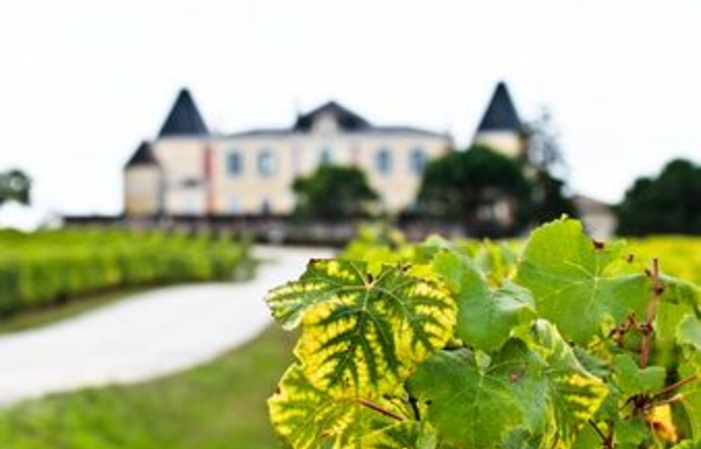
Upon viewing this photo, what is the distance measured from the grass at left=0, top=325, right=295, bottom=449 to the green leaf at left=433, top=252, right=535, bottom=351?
6701mm

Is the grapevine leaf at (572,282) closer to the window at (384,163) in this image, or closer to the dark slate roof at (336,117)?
the window at (384,163)

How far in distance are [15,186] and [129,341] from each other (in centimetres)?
4618

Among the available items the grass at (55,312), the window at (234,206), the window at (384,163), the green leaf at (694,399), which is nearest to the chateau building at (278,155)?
the window at (384,163)

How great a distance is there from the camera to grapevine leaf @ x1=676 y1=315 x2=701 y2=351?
1076mm

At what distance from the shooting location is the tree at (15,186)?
196 ft

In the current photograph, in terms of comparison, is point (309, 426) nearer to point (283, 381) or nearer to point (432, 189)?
point (283, 381)

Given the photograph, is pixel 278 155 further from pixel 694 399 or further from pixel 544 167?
pixel 694 399

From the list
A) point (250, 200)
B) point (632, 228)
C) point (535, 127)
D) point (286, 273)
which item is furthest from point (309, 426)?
point (250, 200)

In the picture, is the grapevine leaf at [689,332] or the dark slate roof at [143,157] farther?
the dark slate roof at [143,157]

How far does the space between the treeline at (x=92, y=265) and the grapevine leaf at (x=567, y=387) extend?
17.4 m

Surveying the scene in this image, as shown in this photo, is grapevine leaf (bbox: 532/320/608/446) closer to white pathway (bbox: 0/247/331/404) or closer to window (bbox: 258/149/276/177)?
white pathway (bbox: 0/247/331/404)

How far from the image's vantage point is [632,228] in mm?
47656

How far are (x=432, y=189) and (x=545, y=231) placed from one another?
1949 inches

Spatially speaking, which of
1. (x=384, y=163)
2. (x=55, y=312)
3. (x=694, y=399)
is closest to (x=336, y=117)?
(x=384, y=163)
